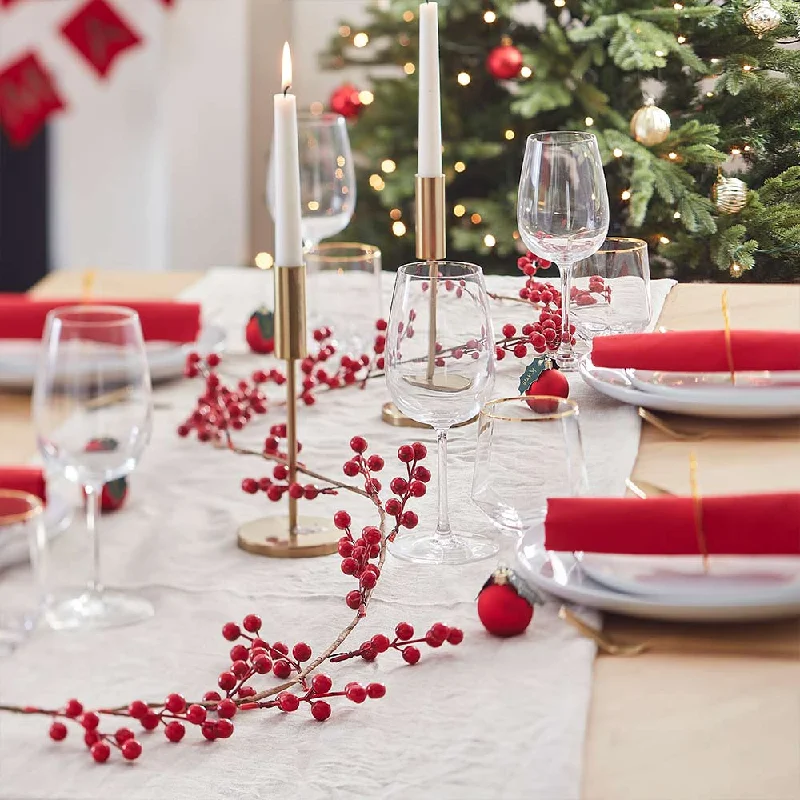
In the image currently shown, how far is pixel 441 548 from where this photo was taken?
0.79 metres

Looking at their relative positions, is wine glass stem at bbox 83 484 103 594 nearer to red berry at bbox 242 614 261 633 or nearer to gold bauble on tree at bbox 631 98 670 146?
red berry at bbox 242 614 261 633

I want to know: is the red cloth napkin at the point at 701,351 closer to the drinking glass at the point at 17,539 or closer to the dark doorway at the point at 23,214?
the drinking glass at the point at 17,539

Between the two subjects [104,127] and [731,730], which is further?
[104,127]

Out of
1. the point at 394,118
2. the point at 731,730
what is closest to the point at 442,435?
the point at 731,730

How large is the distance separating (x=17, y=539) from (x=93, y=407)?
114 mm

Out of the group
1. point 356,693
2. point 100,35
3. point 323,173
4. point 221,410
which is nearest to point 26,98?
point 100,35

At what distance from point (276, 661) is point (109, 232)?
114 inches

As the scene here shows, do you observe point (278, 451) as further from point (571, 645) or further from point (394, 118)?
point (394, 118)

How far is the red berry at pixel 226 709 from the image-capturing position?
65 centimetres

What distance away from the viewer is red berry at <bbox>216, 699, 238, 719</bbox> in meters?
0.65

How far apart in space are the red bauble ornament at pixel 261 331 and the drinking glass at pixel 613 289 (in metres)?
0.42

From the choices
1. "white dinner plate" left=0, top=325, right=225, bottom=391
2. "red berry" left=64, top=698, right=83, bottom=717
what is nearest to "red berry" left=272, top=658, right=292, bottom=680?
"red berry" left=64, top=698, right=83, bottom=717

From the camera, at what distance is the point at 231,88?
3.33 meters

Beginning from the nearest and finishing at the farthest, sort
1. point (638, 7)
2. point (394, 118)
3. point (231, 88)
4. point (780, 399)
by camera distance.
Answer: point (780, 399)
point (638, 7)
point (394, 118)
point (231, 88)
